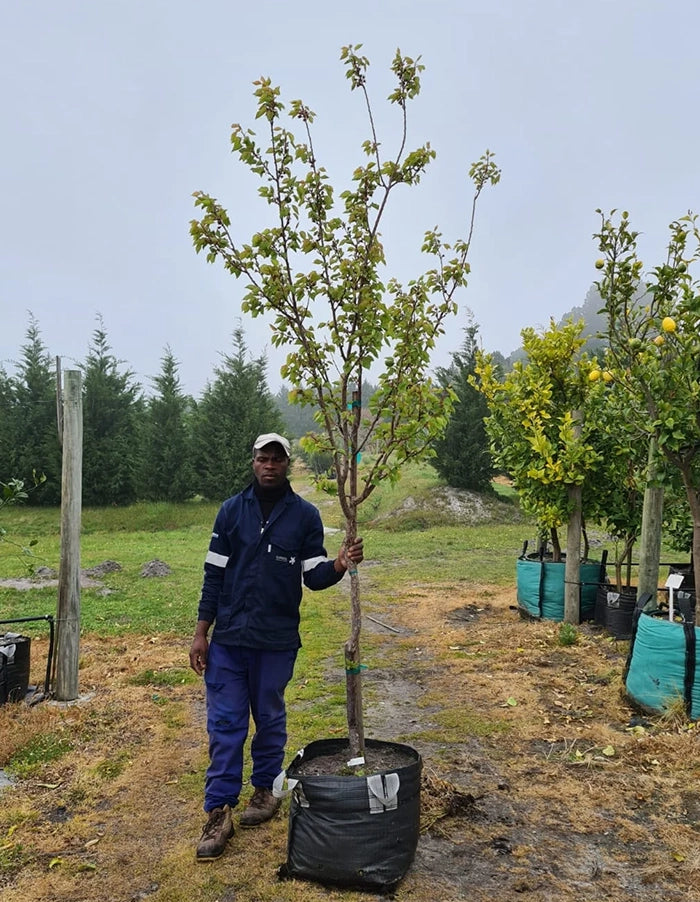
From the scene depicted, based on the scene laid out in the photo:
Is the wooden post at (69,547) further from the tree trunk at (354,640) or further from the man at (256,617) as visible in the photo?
the tree trunk at (354,640)

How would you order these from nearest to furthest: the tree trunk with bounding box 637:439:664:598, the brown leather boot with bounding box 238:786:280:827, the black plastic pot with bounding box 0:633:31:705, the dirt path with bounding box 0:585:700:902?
the dirt path with bounding box 0:585:700:902, the brown leather boot with bounding box 238:786:280:827, the black plastic pot with bounding box 0:633:31:705, the tree trunk with bounding box 637:439:664:598

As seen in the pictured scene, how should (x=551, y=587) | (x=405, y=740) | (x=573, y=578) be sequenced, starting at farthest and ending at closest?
1. (x=551, y=587)
2. (x=573, y=578)
3. (x=405, y=740)

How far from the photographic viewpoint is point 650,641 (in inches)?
197

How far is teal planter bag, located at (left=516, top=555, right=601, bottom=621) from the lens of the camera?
817 cm

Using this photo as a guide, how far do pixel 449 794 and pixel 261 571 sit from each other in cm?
168

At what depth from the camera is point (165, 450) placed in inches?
1053

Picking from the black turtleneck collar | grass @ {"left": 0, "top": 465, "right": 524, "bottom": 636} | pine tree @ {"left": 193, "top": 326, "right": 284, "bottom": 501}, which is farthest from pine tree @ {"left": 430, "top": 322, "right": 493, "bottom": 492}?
the black turtleneck collar

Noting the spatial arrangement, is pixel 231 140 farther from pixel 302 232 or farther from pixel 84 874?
pixel 84 874

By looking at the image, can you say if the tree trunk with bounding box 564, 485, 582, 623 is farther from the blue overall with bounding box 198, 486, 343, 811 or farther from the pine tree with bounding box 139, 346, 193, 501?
the pine tree with bounding box 139, 346, 193, 501

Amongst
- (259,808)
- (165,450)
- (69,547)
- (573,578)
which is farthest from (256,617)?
(165,450)

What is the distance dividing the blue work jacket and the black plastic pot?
8.93ft

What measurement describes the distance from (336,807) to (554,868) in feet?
3.77

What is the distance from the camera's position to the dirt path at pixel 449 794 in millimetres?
3139

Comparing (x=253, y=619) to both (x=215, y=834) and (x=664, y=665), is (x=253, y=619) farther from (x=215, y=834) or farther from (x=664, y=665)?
(x=664, y=665)
